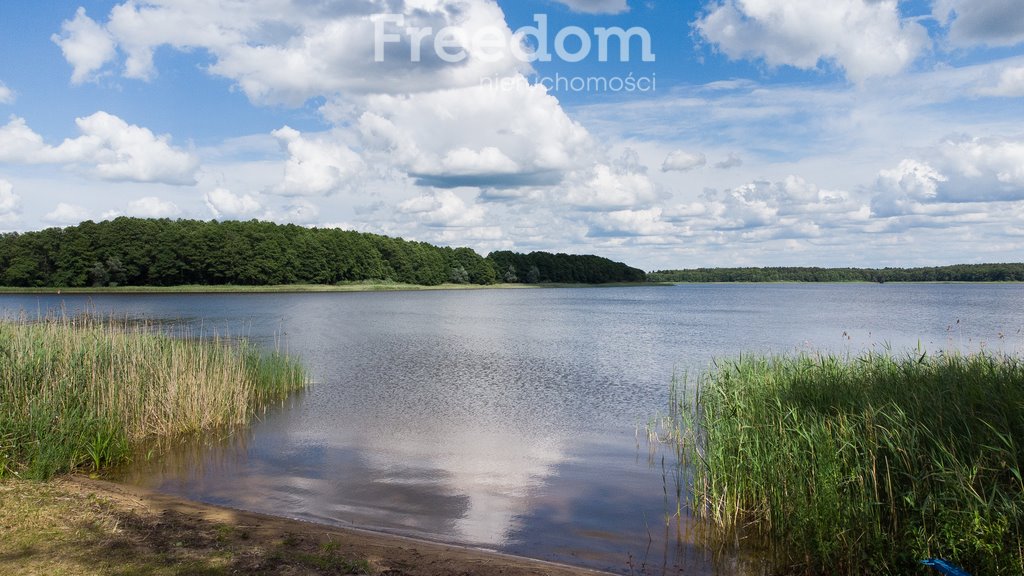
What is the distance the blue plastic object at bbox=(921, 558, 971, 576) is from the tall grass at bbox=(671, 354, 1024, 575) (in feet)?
1.06

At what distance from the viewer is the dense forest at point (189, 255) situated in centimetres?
8875

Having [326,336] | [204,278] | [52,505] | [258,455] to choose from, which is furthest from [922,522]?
[204,278]

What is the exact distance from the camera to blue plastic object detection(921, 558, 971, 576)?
5219 mm

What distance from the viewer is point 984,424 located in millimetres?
6746

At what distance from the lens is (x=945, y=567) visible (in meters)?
5.31

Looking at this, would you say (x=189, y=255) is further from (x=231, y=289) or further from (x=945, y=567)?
(x=945, y=567)

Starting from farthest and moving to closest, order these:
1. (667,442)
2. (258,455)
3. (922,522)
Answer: (667,442), (258,455), (922,522)

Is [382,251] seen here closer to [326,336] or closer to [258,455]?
[326,336]

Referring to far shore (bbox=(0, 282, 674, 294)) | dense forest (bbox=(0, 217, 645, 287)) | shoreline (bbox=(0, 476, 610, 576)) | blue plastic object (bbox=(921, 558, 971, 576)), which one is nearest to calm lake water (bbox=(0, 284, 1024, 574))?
shoreline (bbox=(0, 476, 610, 576))

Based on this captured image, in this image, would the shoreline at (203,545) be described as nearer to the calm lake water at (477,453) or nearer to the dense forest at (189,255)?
the calm lake water at (477,453)

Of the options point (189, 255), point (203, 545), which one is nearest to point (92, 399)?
point (203, 545)

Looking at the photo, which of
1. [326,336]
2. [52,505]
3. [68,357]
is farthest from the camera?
[326,336]

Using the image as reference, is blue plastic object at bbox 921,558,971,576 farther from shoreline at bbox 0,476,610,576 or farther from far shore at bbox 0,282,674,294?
far shore at bbox 0,282,674,294

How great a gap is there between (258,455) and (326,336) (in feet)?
74.2
